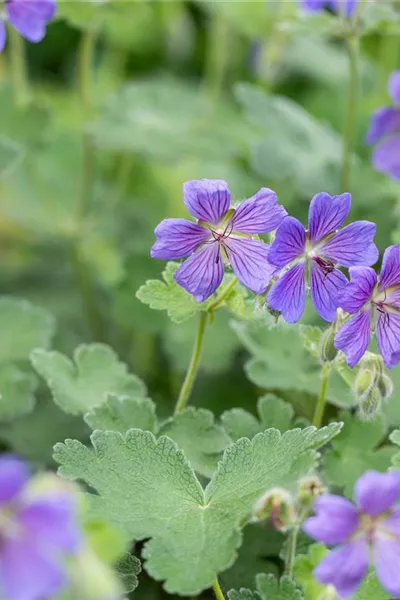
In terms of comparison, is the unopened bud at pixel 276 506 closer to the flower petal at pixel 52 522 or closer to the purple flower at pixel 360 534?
the purple flower at pixel 360 534

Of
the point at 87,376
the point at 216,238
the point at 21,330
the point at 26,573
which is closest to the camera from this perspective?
the point at 26,573

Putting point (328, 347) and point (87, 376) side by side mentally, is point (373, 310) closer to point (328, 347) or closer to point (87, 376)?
point (328, 347)

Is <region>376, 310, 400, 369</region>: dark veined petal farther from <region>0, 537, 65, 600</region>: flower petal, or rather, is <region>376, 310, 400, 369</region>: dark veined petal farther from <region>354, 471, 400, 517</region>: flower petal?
<region>0, 537, 65, 600</region>: flower petal

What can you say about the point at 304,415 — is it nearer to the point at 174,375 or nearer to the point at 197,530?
the point at 174,375

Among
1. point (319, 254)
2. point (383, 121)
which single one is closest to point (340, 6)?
point (383, 121)

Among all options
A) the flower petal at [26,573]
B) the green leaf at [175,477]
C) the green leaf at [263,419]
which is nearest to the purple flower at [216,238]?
the green leaf at [175,477]

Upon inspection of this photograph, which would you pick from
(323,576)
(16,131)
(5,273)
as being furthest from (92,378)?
(5,273)
